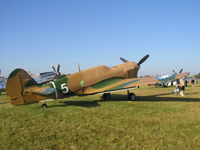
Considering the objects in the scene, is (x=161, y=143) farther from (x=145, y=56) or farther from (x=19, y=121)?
(x=145, y=56)

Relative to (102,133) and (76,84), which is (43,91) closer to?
(76,84)

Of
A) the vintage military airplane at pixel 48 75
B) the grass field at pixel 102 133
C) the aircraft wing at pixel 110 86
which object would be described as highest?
→ the vintage military airplane at pixel 48 75

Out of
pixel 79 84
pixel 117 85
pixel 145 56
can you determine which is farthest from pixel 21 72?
pixel 145 56

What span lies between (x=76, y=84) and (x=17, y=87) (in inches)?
156

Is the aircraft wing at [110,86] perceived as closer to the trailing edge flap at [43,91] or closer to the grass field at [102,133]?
the trailing edge flap at [43,91]

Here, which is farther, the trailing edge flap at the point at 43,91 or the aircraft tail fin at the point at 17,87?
the trailing edge flap at the point at 43,91

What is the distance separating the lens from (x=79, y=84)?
44.5 ft

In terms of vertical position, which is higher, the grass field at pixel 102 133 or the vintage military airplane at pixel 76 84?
the vintage military airplane at pixel 76 84

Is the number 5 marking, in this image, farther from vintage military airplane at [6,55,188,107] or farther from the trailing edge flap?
the trailing edge flap

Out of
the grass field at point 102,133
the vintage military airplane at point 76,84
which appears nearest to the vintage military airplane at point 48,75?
the vintage military airplane at point 76,84

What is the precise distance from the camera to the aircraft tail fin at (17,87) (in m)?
11.1

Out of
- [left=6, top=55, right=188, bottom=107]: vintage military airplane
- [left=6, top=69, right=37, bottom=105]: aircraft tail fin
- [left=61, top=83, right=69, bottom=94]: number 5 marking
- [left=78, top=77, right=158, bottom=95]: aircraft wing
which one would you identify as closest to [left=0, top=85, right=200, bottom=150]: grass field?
[left=6, top=69, right=37, bottom=105]: aircraft tail fin

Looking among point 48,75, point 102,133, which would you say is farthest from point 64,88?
point 48,75

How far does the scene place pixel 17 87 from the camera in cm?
1130
